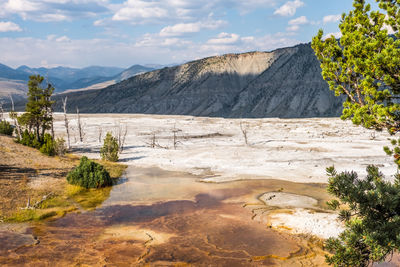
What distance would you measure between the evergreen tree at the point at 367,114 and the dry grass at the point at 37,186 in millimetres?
14288

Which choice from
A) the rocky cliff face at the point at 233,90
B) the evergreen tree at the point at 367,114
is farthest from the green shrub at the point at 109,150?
the rocky cliff face at the point at 233,90

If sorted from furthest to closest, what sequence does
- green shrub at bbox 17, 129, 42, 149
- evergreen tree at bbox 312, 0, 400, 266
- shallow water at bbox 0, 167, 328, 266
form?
1. green shrub at bbox 17, 129, 42, 149
2. shallow water at bbox 0, 167, 328, 266
3. evergreen tree at bbox 312, 0, 400, 266

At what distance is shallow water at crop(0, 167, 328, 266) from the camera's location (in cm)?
1143

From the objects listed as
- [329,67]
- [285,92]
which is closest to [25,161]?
[329,67]

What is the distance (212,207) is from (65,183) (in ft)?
35.1

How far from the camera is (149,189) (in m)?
21.3

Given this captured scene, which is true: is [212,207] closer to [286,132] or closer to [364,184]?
[364,184]

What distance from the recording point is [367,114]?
6.72 m

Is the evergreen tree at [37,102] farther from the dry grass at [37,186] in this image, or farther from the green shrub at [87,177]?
the green shrub at [87,177]

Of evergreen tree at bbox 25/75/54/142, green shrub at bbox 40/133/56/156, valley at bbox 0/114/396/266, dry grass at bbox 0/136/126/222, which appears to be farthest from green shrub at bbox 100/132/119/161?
evergreen tree at bbox 25/75/54/142

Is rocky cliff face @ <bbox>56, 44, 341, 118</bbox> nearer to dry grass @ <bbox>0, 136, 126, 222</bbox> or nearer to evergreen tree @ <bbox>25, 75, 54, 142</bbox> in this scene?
evergreen tree @ <bbox>25, 75, 54, 142</bbox>

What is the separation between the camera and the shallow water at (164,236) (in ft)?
37.5

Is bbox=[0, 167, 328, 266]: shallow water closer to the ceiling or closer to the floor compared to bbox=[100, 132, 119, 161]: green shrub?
closer to the floor

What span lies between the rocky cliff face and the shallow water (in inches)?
3106
